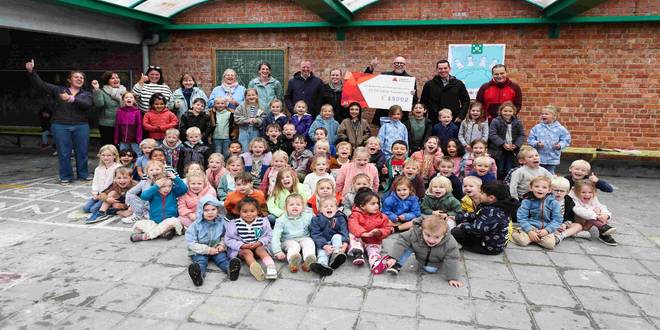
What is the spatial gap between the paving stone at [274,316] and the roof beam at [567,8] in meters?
6.89

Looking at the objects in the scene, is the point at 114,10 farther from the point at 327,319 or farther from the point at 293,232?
the point at 327,319

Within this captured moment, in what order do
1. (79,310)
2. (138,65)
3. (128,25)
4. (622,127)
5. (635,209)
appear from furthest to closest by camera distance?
(138,65) < (128,25) < (622,127) < (635,209) < (79,310)

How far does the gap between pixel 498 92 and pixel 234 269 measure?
17.2 ft

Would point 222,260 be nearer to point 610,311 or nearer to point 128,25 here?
point 610,311

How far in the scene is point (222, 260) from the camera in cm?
425

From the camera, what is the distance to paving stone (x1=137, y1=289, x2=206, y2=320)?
11.1 ft

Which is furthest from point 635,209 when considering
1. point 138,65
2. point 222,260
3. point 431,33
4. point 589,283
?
point 138,65

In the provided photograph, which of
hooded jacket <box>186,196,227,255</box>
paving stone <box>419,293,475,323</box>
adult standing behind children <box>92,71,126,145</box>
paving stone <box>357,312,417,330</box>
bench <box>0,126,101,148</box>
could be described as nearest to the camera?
paving stone <box>357,312,417,330</box>

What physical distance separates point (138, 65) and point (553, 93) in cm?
892

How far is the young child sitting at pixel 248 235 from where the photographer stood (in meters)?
4.35

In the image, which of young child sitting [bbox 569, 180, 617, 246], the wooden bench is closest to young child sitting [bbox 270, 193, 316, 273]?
young child sitting [bbox 569, 180, 617, 246]

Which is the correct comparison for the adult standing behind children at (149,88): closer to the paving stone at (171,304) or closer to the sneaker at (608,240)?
the paving stone at (171,304)

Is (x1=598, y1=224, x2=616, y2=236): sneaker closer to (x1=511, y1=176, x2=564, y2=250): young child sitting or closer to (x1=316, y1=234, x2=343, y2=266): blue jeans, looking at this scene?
(x1=511, y1=176, x2=564, y2=250): young child sitting

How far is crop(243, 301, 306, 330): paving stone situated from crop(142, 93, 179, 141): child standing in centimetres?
464
